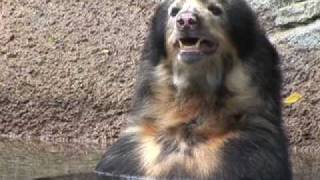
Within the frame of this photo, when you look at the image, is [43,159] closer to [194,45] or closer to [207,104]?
[207,104]

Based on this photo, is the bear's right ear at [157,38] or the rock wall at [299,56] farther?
the rock wall at [299,56]

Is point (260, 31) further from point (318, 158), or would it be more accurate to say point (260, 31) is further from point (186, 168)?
point (318, 158)

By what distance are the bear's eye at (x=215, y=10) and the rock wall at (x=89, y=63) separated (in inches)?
76.1

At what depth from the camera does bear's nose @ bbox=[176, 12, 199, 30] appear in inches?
220

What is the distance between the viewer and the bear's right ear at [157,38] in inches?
237

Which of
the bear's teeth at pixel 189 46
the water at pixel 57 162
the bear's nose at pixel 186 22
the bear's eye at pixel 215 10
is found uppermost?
the bear's eye at pixel 215 10

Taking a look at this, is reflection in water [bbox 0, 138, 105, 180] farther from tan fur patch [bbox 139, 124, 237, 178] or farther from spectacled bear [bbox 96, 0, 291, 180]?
tan fur patch [bbox 139, 124, 237, 178]

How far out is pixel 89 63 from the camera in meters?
8.36

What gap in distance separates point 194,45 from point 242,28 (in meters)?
0.42

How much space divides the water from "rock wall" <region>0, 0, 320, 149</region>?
32 cm

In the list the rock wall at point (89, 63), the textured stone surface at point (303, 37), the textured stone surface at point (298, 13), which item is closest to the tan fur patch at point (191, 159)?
the rock wall at point (89, 63)

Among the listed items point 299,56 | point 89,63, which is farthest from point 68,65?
point 299,56

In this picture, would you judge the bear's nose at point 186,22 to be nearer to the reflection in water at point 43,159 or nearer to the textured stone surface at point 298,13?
the reflection in water at point 43,159

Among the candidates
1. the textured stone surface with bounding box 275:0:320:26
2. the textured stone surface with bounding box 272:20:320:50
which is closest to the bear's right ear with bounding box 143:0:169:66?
the textured stone surface with bounding box 272:20:320:50
